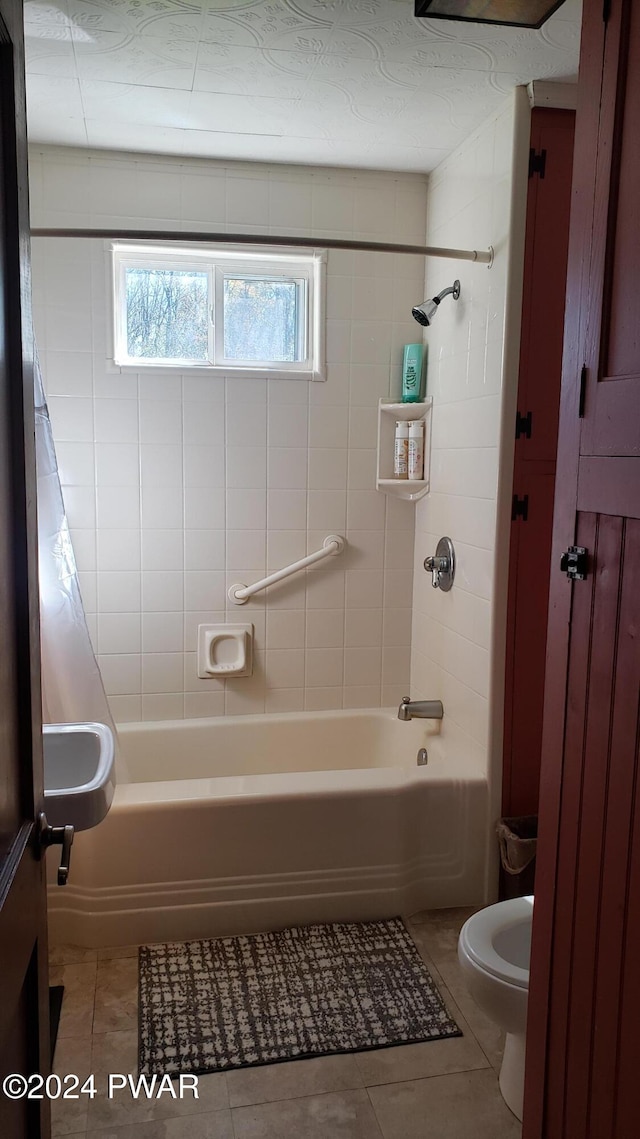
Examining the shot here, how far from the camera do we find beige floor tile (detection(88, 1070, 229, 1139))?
177 cm

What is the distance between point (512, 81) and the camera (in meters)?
2.22

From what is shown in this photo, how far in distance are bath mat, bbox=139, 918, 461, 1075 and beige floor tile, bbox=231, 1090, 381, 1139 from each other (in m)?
0.13

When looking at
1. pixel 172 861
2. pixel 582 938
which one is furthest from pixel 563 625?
pixel 172 861

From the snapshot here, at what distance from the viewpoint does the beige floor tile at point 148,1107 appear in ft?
5.80

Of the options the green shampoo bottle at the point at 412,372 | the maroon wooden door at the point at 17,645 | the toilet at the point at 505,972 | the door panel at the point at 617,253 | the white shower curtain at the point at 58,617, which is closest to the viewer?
the maroon wooden door at the point at 17,645

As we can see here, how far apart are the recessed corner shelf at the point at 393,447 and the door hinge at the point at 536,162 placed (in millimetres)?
831

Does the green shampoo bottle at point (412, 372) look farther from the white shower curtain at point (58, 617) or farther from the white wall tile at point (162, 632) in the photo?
→ the white shower curtain at point (58, 617)

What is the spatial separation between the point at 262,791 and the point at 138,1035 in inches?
27.5

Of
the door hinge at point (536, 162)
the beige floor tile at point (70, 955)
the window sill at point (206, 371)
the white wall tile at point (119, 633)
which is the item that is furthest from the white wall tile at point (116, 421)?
the beige floor tile at point (70, 955)

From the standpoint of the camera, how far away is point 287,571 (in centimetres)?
303

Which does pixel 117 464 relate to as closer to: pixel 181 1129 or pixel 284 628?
pixel 284 628

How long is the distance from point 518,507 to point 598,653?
1332 millimetres

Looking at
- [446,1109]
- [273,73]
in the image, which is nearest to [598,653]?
[446,1109]

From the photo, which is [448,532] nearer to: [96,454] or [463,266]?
[463,266]
